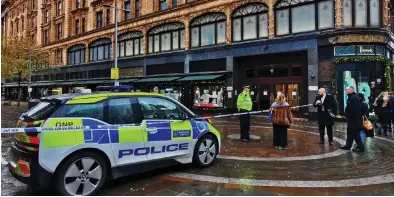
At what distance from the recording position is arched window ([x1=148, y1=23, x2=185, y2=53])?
26594 mm

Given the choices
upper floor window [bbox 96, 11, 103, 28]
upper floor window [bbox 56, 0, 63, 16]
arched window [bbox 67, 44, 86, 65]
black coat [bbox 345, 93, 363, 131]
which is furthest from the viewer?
upper floor window [bbox 56, 0, 63, 16]

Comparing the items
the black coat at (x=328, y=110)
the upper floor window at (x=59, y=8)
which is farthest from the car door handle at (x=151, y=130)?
the upper floor window at (x=59, y=8)

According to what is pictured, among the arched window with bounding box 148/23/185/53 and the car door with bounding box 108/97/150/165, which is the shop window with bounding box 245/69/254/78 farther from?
the car door with bounding box 108/97/150/165

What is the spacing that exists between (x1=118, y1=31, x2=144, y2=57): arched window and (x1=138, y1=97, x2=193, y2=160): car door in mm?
24575

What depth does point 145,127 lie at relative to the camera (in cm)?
571

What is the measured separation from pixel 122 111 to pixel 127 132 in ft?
1.29

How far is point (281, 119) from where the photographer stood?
8984mm

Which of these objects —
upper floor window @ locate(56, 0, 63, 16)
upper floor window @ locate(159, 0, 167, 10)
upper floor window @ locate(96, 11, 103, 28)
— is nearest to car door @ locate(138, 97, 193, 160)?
upper floor window @ locate(159, 0, 167, 10)

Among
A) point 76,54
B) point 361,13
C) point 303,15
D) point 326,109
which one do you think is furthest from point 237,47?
point 76,54

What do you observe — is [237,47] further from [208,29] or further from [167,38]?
[167,38]

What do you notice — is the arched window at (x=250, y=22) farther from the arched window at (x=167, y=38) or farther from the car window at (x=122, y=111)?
the car window at (x=122, y=111)

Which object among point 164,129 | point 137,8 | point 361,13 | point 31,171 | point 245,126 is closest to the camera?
point 31,171

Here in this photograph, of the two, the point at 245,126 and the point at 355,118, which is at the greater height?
the point at 355,118

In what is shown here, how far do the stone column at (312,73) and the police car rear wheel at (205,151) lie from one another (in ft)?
42.8
